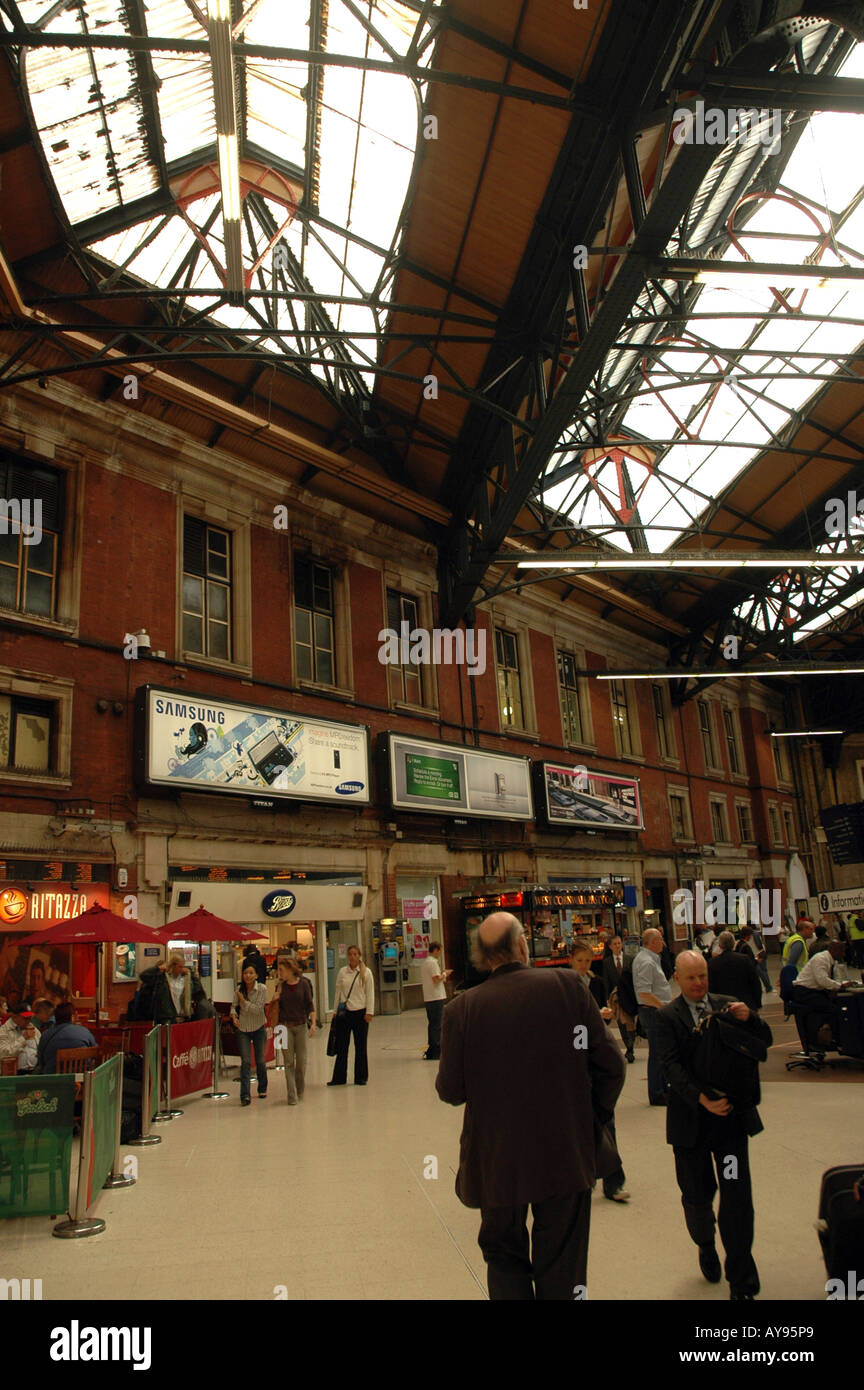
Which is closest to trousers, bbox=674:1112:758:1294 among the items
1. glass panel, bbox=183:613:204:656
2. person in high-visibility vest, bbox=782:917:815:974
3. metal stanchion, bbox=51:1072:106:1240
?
metal stanchion, bbox=51:1072:106:1240

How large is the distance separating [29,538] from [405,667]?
9.76 m

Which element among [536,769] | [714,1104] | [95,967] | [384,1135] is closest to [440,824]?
[536,769]

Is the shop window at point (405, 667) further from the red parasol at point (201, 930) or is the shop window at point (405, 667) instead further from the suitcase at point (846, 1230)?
the suitcase at point (846, 1230)

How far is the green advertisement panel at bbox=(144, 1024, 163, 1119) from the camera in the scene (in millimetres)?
9234

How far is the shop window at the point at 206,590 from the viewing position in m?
17.8

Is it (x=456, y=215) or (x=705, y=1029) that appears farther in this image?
(x=456, y=215)

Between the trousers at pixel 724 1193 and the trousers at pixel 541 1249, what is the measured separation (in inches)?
52.2

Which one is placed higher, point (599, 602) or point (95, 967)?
point (599, 602)

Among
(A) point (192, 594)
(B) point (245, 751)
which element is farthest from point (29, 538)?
(B) point (245, 751)

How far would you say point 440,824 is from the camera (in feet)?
72.7

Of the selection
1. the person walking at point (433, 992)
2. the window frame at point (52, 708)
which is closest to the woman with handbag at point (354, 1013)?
the person walking at point (433, 992)

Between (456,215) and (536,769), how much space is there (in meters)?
14.9

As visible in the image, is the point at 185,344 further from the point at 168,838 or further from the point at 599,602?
the point at 599,602

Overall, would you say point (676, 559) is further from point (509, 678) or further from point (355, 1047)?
point (355, 1047)
